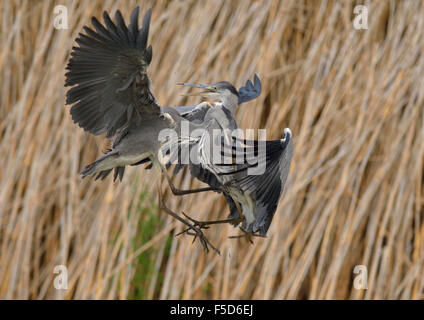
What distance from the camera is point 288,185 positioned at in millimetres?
1621

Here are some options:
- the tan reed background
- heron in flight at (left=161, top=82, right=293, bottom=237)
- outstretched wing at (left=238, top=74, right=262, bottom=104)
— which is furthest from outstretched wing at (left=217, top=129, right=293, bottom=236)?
the tan reed background

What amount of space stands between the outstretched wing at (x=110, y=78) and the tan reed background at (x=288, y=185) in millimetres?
795

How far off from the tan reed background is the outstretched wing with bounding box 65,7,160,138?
2.61ft

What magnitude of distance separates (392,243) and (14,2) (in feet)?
4.22

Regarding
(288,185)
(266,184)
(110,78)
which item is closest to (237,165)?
(266,184)

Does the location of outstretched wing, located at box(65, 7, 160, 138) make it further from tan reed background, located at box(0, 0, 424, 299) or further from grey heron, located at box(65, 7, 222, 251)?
tan reed background, located at box(0, 0, 424, 299)

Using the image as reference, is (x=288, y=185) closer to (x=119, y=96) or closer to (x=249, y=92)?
(x=249, y=92)

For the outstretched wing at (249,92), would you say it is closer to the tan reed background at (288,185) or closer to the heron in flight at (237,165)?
the heron in flight at (237,165)

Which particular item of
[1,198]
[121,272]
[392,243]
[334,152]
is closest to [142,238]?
→ [121,272]

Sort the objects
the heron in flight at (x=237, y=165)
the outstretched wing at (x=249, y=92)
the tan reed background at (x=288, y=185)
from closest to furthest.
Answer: the heron in flight at (x=237, y=165)
the outstretched wing at (x=249, y=92)
the tan reed background at (x=288, y=185)

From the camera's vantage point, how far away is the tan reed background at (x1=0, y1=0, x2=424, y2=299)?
5.24 feet

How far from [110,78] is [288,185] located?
97 cm

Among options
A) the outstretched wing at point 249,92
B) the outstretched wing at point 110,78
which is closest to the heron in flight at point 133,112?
the outstretched wing at point 110,78

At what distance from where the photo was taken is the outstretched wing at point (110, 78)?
68 centimetres
